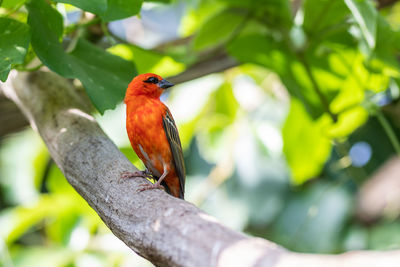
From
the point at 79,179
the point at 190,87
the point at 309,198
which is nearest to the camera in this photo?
the point at 79,179

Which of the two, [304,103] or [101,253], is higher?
[304,103]

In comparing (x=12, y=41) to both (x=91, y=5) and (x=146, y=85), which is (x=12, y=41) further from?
(x=146, y=85)

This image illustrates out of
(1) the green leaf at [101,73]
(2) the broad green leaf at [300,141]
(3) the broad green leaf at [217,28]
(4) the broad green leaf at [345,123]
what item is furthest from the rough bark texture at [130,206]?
(4) the broad green leaf at [345,123]

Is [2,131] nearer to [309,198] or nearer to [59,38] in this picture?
[59,38]

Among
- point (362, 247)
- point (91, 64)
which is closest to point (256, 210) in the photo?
point (362, 247)

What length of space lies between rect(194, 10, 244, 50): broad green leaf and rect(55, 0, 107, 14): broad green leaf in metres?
1.52

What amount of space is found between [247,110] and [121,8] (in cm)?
210

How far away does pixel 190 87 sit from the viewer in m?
4.38

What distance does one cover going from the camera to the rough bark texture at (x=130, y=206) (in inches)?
54.4

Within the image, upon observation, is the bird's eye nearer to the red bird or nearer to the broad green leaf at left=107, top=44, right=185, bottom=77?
the red bird

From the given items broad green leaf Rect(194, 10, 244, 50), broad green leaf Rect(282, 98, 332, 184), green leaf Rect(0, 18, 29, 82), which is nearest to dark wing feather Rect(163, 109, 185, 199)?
broad green leaf Rect(194, 10, 244, 50)

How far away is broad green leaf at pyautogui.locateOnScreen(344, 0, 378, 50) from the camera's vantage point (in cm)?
266

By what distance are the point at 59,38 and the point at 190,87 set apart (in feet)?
6.02

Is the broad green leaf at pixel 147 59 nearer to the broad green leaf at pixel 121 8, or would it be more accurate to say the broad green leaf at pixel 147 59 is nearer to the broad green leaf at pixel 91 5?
the broad green leaf at pixel 121 8
